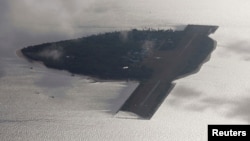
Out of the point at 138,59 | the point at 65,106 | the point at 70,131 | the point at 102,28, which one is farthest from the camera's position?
the point at 102,28

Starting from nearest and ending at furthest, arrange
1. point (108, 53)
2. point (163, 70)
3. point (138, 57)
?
point (163, 70) → point (138, 57) → point (108, 53)

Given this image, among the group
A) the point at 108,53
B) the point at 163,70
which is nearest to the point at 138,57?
the point at 108,53

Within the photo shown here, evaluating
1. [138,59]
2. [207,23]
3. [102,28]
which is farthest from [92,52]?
[207,23]

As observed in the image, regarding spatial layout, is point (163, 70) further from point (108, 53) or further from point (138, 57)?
point (108, 53)

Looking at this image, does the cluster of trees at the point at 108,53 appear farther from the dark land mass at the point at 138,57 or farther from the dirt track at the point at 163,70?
the dirt track at the point at 163,70

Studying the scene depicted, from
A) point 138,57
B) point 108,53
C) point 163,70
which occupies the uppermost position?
point 108,53

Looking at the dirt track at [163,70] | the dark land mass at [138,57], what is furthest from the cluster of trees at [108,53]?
the dirt track at [163,70]

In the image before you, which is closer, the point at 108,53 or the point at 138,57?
the point at 138,57

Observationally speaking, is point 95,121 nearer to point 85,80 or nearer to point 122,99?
point 122,99
